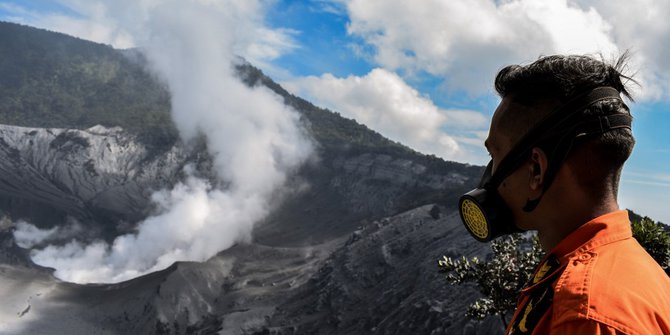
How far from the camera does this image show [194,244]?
73188 mm

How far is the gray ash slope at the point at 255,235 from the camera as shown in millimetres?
39375

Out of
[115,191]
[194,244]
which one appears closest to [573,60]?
[194,244]

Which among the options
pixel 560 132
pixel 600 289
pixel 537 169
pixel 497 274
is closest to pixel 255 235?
pixel 497 274

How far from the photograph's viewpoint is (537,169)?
75.9 inches

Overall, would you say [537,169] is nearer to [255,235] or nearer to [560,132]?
[560,132]

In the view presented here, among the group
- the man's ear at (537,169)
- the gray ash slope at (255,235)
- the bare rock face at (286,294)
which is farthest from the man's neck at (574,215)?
the bare rock face at (286,294)

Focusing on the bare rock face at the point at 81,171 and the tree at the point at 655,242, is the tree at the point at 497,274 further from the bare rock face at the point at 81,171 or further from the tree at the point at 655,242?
the bare rock face at the point at 81,171

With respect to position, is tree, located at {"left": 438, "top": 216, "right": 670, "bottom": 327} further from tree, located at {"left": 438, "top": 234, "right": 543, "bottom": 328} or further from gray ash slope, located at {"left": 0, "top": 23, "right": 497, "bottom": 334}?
gray ash slope, located at {"left": 0, "top": 23, "right": 497, "bottom": 334}

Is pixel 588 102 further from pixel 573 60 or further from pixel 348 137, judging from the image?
pixel 348 137

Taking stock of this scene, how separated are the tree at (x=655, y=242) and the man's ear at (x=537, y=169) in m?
5.62

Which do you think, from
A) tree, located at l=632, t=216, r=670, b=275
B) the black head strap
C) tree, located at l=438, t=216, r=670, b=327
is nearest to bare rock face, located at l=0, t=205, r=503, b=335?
tree, located at l=438, t=216, r=670, b=327

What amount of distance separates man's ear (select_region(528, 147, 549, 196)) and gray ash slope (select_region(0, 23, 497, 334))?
25.4 meters

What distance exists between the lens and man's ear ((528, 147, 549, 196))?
6.15 feet

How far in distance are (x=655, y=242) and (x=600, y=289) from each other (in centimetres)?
623
